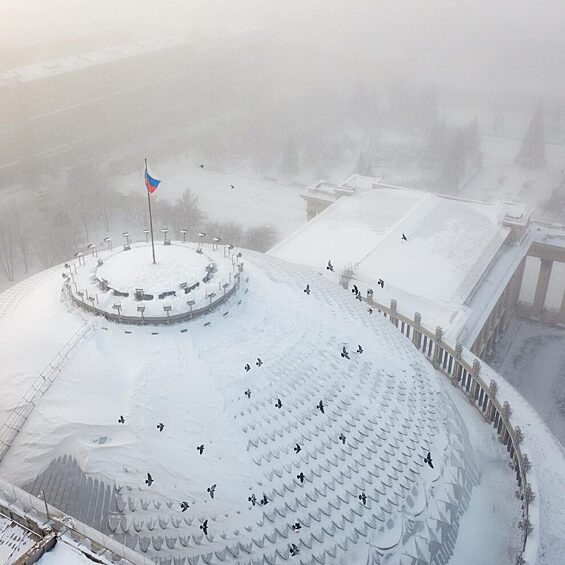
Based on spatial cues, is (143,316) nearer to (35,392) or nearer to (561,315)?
(35,392)

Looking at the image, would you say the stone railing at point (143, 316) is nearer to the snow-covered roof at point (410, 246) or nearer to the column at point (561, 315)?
the snow-covered roof at point (410, 246)

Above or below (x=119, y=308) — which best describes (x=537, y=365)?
below

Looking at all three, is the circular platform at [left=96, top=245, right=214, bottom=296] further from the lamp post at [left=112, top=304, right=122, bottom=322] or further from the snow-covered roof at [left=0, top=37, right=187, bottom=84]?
the snow-covered roof at [left=0, top=37, right=187, bottom=84]

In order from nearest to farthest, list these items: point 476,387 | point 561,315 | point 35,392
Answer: point 35,392, point 476,387, point 561,315

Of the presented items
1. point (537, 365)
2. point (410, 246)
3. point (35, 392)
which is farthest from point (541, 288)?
point (35, 392)

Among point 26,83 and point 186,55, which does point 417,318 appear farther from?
point 186,55

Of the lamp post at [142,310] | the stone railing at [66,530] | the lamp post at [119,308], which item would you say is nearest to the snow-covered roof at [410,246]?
the lamp post at [142,310]

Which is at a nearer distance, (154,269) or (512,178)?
(154,269)
